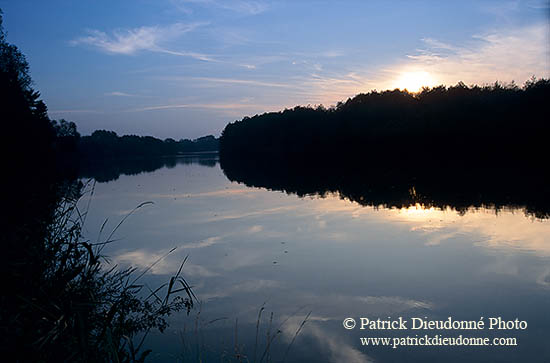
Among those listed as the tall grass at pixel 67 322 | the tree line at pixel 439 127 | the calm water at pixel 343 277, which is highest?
the tree line at pixel 439 127

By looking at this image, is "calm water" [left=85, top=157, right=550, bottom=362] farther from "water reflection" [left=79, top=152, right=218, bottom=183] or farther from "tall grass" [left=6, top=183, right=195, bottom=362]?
"water reflection" [left=79, top=152, right=218, bottom=183]

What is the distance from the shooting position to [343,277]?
809 cm

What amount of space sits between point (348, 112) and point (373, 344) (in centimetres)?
7025

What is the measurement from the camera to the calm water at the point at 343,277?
5.36 meters

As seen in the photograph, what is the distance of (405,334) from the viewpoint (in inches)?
222

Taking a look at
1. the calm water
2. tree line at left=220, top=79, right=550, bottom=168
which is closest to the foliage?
tree line at left=220, top=79, right=550, bottom=168

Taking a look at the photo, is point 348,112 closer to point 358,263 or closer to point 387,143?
point 387,143

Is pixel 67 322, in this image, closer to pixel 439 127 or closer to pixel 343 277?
pixel 343 277

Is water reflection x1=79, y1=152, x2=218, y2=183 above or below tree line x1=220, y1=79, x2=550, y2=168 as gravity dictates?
below

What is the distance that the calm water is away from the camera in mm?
5359

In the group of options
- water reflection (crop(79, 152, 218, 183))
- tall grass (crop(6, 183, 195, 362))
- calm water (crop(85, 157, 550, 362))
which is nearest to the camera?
tall grass (crop(6, 183, 195, 362))

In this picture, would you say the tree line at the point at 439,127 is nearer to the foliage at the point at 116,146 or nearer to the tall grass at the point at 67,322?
the tall grass at the point at 67,322

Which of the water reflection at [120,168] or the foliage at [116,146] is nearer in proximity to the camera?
the water reflection at [120,168]

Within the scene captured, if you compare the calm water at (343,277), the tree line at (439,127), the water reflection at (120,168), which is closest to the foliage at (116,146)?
the water reflection at (120,168)
